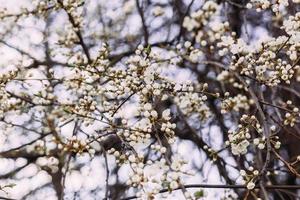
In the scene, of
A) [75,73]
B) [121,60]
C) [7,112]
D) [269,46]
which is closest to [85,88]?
[75,73]

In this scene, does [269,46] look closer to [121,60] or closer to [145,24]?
[121,60]

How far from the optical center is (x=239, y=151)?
272 centimetres

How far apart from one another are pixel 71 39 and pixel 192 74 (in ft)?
6.14

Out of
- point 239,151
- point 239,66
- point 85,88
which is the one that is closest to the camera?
point 239,151

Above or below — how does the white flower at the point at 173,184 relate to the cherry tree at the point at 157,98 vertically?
below

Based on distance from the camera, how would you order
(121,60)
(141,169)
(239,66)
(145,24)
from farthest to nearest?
(145,24) < (121,60) < (239,66) < (141,169)

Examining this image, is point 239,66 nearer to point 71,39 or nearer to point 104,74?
point 104,74

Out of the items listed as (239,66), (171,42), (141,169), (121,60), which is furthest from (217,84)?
(141,169)

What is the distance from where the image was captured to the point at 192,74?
19.9ft

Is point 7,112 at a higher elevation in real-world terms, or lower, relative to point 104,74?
higher

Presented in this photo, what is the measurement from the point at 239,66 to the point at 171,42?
2.55 meters

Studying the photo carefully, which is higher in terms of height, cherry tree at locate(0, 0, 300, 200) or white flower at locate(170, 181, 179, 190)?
cherry tree at locate(0, 0, 300, 200)

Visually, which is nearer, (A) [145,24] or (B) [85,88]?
→ (B) [85,88]

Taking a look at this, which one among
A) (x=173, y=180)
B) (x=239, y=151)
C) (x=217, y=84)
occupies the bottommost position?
(x=173, y=180)
